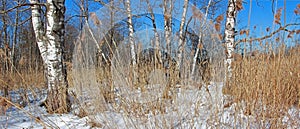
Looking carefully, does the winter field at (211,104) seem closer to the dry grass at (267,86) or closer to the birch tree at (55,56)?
the dry grass at (267,86)

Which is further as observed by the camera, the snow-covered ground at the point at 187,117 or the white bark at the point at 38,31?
the white bark at the point at 38,31

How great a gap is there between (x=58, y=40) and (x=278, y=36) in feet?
9.07

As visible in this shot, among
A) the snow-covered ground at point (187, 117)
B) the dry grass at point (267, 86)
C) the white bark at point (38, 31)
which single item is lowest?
the snow-covered ground at point (187, 117)

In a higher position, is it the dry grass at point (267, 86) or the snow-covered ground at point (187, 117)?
the dry grass at point (267, 86)

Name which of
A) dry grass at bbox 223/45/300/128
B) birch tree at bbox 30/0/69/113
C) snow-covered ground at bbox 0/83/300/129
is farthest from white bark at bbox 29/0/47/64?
dry grass at bbox 223/45/300/128

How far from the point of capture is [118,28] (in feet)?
18.5

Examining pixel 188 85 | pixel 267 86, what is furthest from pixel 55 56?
pixel 267 86

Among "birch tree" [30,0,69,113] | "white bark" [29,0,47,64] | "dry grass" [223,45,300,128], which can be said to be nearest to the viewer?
"dry grass" [223,45,300,128]

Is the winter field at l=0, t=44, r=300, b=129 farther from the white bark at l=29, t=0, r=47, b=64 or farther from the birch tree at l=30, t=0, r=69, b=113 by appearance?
the white bark at l=29, t=0, r=47, b=64

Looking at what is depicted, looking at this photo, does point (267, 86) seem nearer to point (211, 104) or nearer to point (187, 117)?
point (211, 104)

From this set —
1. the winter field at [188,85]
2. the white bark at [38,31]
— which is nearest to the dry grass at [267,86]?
the winter field at [188,85]

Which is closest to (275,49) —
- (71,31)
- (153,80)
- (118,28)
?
(153,80)

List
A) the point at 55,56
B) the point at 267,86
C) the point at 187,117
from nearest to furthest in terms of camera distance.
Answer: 1. the point at 267,86
2. the point at 187,117
3. the point at 55,56

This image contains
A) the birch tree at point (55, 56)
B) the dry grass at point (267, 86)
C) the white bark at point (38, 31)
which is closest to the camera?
the dry grass at point (267, 86)
